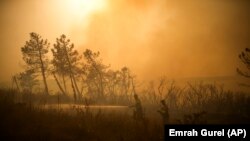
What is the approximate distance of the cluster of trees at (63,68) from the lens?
822 inches

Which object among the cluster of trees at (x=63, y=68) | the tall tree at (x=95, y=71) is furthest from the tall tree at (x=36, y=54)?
the tall tree at (x=95, y=71)

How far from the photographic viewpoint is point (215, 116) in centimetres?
1415

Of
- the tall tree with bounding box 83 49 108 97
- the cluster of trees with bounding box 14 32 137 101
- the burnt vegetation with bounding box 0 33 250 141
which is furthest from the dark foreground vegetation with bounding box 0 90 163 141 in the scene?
the tall tree with bounding box 83 49 108 97

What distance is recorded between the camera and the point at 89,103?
10.1 m

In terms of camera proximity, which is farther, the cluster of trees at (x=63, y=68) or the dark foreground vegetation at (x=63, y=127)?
the cluster of trees at (x=63, y=68)

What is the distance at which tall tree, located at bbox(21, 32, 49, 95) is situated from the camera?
2004cm

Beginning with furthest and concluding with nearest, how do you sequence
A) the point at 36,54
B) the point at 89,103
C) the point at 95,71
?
the point at 95,71 < the point at 36,54 < the point at 89,103

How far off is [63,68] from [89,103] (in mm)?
13295

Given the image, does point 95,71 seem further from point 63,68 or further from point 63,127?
point 63,127

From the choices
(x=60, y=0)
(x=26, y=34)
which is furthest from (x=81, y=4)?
(x=26, y=34)

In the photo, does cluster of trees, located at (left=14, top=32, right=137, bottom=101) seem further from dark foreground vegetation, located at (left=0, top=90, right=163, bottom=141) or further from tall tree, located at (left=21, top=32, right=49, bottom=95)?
dark foreground vegetation, located at (left=0, top=90, right=163, bottom=141)

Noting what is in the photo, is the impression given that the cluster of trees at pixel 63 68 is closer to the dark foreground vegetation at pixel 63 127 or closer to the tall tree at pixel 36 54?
the tall tree at pixel 36 54

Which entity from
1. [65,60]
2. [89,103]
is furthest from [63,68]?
[89,103]

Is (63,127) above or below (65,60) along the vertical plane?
below
